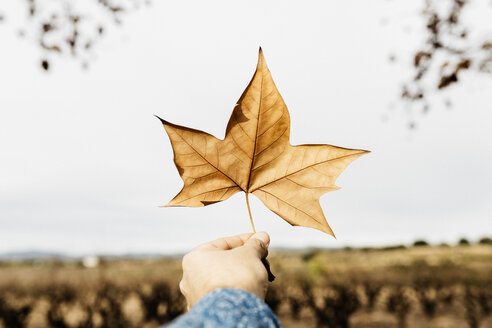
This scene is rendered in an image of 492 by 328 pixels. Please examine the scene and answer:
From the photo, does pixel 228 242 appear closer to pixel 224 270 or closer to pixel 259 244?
pixel 259 244

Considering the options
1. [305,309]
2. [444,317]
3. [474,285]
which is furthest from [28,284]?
[474,285]

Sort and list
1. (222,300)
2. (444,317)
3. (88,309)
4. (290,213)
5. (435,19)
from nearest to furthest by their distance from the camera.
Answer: (222,300) → (290,213) → (435,19) → (88,309) → (444,317)

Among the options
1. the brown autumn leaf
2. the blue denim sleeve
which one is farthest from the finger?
the blue denim sleeve

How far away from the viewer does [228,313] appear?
2.35ft

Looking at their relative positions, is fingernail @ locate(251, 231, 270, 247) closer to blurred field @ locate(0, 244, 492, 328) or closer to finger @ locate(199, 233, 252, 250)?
finger @ locate(199, 233, 252, 250)

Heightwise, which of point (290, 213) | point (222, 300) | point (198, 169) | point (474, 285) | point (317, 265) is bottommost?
point (474, 285)

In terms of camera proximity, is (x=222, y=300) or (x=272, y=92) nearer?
(x=222, y=300)

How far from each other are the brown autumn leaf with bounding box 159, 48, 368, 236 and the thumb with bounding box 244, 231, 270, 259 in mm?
100

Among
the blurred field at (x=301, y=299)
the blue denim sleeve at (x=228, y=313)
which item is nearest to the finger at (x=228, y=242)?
the blue denim sleeve at (x=228, y=313)

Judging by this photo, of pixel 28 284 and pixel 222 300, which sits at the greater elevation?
pixel 222 300

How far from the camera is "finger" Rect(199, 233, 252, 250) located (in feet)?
Answer: 3.54

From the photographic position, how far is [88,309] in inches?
445

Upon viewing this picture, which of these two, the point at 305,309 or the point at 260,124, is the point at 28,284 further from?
the point at 260,124

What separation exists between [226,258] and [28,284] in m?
17.3
